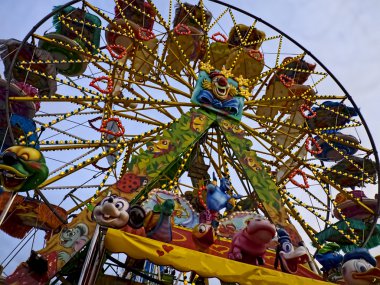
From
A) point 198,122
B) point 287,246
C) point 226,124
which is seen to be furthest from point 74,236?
point 226,124

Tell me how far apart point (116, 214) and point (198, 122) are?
3.07 metres

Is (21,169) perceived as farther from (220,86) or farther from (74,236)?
(220,86)

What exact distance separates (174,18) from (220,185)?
6972 millimetres

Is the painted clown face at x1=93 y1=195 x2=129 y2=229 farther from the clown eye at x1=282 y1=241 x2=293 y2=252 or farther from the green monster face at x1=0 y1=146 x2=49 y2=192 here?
the clown eye at x1=282 y1=241 x2=293 y2=252

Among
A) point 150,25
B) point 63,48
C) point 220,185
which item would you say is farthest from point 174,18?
point 220,185

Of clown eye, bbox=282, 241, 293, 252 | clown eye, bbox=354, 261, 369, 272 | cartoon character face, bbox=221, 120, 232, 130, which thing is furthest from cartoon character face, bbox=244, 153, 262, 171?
clown eye, bbox=354, 261, 369, 272

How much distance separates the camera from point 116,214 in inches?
226

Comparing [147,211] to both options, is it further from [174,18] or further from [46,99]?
[174,18]

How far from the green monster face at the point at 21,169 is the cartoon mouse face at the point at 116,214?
995 mm

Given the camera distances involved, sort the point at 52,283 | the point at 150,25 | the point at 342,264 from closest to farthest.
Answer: the point at 52,283
the point at 342,264
the point at 150,25

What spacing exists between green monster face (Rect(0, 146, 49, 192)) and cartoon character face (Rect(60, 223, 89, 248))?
0.79 meters

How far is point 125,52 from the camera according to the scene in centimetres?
988

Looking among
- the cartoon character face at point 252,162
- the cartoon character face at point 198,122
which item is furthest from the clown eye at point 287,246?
the cartoon character face at point 198,122

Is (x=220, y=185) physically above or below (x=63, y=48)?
below
